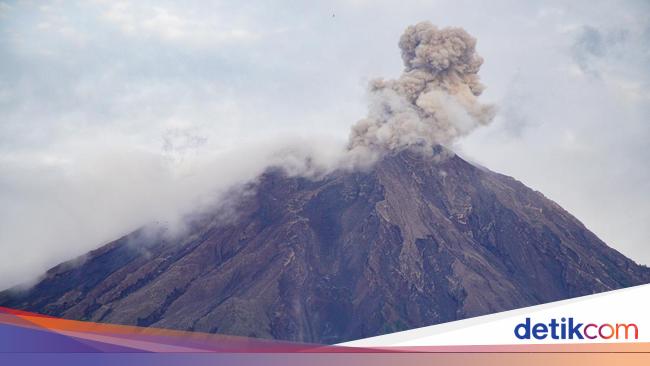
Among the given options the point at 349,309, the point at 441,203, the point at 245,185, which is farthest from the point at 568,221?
the point at 245,185

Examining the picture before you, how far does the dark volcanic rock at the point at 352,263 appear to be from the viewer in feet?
338

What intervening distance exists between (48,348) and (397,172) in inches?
4283

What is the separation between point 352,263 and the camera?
368 feet

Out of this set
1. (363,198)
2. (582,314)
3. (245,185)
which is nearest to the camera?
(582,314)

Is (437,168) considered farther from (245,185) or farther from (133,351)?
(133,351)

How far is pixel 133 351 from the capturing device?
701 inches

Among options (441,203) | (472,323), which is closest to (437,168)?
(441,203)

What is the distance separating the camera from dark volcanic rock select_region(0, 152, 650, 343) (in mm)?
103062

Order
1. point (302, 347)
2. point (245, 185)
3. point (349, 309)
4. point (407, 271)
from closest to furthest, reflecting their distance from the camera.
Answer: point (302, 347)
point (349, 309)
point (407, 271)
point (245, 185)

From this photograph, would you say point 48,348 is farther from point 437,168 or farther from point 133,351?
point 437,168

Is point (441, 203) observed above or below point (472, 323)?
above

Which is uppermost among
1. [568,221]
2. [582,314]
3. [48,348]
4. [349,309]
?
[568,221]

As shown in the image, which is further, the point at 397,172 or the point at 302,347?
the point at 397,172

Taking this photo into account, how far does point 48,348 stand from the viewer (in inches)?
712
